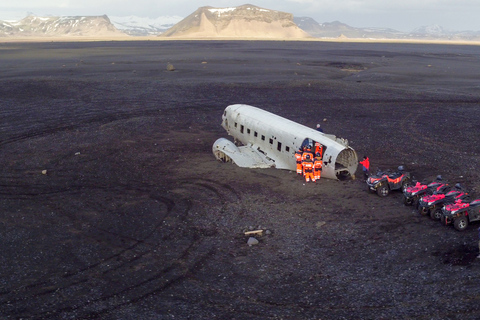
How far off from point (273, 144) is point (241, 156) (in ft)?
7.49

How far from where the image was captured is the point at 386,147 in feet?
104

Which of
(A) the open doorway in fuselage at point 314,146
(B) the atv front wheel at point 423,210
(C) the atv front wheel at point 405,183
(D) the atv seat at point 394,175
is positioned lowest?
(B) the atv front wheel at point 423,210

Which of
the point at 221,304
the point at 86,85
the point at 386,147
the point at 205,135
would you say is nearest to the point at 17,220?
the point at 221,304

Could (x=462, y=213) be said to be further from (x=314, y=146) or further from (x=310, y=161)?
(x=314, y=146)

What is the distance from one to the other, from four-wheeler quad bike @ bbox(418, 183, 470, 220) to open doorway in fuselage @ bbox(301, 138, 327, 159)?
6.51 m

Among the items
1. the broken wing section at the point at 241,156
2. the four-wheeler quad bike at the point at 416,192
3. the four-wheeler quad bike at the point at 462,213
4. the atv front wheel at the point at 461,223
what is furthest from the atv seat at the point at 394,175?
the broken wing section at the point at 241,156

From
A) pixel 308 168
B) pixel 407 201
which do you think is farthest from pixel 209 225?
pixel 407 201

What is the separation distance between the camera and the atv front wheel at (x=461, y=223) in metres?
18.3

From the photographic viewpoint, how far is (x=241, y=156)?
28.3 meters

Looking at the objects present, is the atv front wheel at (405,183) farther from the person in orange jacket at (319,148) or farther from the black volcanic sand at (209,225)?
the person in orange jacket at (319,148)

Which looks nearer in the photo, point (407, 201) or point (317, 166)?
point (407, 201)

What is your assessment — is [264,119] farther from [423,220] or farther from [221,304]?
[221,304]

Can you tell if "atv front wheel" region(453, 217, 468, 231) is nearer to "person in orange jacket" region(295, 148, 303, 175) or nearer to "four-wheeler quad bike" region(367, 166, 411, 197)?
"four-wheeler quad bike" region(367, 166, 411, 197)

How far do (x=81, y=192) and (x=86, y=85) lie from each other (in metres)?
37.7
